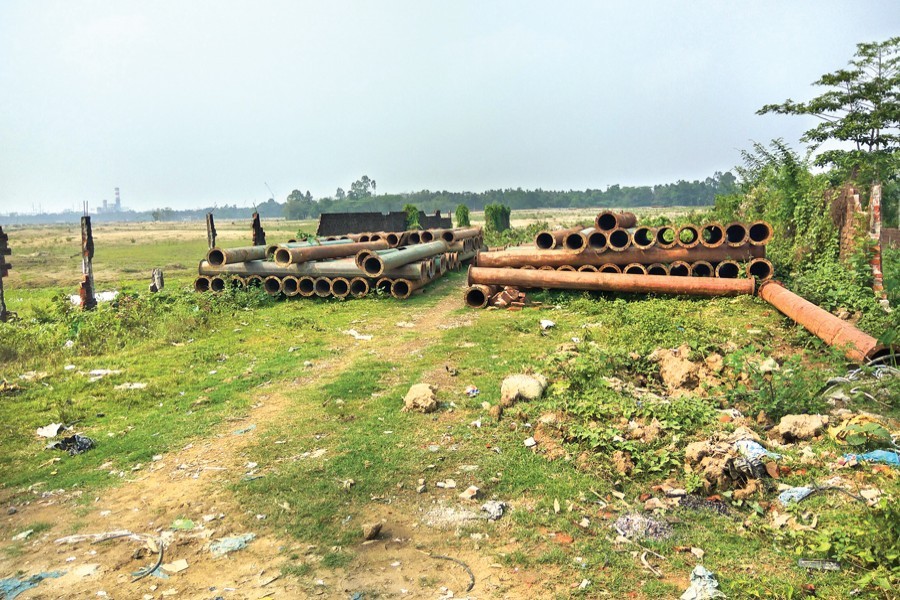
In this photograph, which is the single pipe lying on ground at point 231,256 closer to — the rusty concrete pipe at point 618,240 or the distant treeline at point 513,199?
the rusty concrete pipe at point 618,240

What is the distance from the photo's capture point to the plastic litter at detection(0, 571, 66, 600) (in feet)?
11.0

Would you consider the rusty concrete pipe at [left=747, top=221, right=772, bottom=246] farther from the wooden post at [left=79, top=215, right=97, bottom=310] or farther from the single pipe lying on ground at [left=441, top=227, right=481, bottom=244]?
the wooden post at [left=79, top=215, right=97, bottom=310]

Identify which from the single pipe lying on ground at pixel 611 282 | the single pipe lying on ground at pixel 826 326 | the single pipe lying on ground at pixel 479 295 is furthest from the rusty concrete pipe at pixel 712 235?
the single pipe lying on ground at pixel 479 295

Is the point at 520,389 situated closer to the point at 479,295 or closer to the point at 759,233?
the point at 479,295

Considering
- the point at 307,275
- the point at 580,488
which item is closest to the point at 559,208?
the point at 307,275

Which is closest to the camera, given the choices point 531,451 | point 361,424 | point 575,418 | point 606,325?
point 531,451

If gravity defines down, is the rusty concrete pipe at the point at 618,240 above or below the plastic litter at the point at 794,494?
above

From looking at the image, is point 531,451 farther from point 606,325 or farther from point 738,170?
point 738,170

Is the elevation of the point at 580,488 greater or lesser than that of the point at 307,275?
lesser

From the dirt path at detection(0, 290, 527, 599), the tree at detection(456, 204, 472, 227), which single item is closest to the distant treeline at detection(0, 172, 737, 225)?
the tree at detection(456, 204, 472, 227)

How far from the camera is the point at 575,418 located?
5223 mm

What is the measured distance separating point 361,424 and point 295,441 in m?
0.64

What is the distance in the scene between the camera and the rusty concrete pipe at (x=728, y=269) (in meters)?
10.9

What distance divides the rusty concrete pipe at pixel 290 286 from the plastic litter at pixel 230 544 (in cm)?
901
